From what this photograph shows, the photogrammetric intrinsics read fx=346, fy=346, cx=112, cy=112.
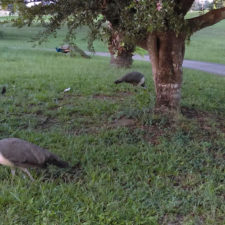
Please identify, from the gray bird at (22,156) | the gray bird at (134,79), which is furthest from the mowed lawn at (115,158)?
the gray bird at (134,79)

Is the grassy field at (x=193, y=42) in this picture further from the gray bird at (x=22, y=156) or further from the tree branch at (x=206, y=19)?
the gray bird at (x=22, y=156)

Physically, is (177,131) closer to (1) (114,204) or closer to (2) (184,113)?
(2) (184,113)

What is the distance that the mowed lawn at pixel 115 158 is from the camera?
336 centimetres

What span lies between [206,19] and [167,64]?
99 cm

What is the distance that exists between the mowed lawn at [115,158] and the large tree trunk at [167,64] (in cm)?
37

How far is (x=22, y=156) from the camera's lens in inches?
148

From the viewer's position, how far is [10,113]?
6.42 meters

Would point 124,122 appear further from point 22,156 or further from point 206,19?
point 22,156

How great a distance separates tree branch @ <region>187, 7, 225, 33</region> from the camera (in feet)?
18.7

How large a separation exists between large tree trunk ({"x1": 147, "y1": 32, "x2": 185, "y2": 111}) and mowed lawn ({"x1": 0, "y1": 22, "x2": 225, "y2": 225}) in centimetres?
37

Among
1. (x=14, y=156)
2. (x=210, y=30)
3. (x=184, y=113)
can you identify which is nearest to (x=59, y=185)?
(x=14, y=156)

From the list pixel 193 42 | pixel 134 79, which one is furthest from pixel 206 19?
pixel 193 42

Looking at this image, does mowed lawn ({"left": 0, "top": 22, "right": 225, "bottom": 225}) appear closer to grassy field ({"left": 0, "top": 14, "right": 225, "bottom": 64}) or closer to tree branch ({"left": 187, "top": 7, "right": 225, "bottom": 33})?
tree branch ({"left": 187, "top": 7, "right": 225, "bottom": 33})

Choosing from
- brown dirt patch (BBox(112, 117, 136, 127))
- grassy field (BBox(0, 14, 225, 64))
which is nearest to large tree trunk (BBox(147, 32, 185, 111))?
brown dirt patch (BBox(112, 117, 136, 127))
